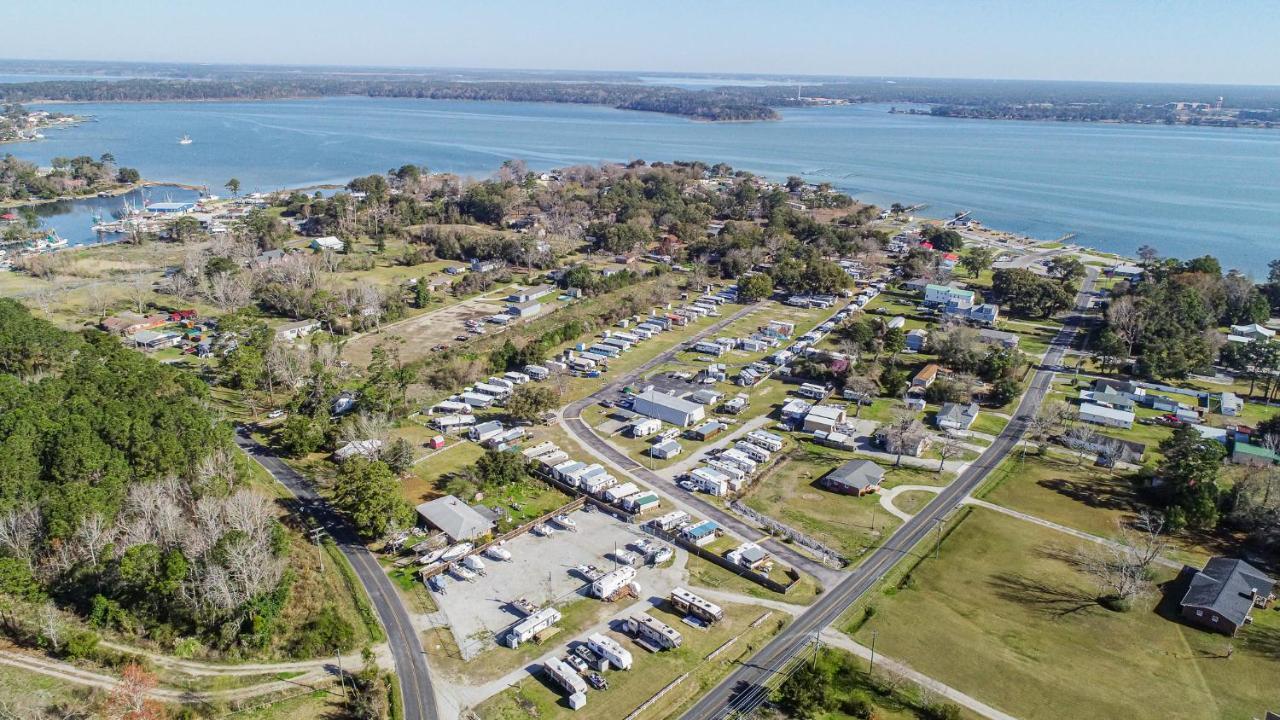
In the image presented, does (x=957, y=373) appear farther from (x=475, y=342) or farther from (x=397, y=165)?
(x=397, y=165)

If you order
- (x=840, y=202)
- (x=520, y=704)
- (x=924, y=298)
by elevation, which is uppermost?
(x=840, y=202)

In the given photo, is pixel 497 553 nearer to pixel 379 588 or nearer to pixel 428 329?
pixel 379 588

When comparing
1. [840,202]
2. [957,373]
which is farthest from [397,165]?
[957,373]

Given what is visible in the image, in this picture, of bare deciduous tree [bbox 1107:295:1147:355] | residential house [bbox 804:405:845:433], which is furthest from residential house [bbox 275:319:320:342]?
bare deciduous tree [bbox 1107:295:1147:355]

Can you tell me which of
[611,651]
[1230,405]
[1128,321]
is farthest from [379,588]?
[1128,321]

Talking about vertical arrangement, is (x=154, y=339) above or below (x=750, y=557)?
above

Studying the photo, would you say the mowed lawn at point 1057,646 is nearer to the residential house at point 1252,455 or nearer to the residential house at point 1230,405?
the residential house at point 1252,455

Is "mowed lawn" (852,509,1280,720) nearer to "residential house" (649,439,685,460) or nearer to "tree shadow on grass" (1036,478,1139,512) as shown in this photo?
"tree shadow on grass" (1036,478,1139,512)
